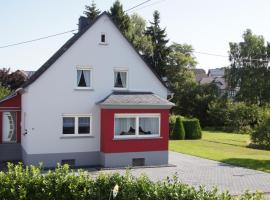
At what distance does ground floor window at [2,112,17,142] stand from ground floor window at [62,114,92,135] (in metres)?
4.48

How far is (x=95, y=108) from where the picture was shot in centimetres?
2286

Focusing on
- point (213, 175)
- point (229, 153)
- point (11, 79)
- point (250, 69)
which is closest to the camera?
point (213, 175)

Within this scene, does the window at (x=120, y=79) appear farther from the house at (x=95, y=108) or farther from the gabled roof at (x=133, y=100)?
the gabled roof at (x=133, y=100)

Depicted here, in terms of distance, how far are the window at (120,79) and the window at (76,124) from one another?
2.51 m

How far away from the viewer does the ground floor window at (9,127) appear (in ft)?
81.7

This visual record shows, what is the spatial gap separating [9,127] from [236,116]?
34268 millimetres

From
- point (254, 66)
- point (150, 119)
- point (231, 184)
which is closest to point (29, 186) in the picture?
point (231, 184)

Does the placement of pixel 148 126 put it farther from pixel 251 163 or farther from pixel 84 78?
pixel 251 163

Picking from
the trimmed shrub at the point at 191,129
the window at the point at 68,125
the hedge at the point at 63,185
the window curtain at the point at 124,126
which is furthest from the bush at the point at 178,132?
the hedge at the point at 63,185

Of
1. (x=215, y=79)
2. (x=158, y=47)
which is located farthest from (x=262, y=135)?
(x=215, y=79)

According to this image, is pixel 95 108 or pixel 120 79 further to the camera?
pixel 120 79

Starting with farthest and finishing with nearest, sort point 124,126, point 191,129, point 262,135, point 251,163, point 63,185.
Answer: point 191,129
point 262,135
point 251,163
point 124,126
point 63,185

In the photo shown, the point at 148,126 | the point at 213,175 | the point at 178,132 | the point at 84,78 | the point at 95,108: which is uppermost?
the point at 84,78

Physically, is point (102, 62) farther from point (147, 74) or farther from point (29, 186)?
point (29, 186)
